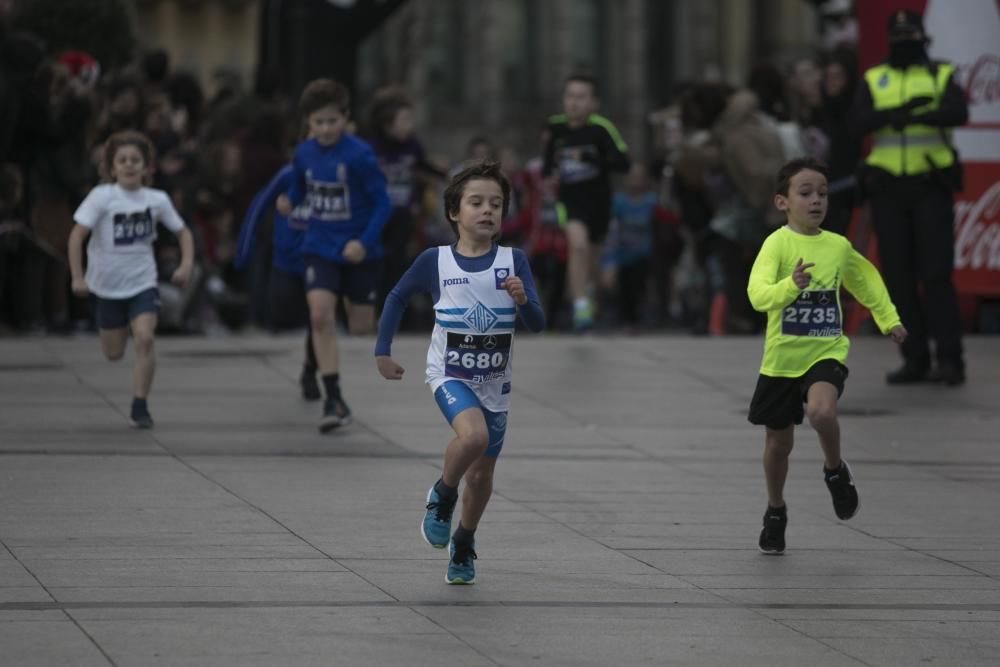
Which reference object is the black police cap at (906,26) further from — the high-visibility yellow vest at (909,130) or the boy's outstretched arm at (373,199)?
the boy's outstretched arm at (373,199)

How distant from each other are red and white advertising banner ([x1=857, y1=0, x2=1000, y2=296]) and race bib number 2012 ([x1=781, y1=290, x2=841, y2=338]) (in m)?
8.57

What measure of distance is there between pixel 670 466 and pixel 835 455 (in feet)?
7.74

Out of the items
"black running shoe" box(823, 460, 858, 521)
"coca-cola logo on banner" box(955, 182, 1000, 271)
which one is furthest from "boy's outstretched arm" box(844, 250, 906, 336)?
"coca-cola logo on banner" box(955, 182, 1000, 271)

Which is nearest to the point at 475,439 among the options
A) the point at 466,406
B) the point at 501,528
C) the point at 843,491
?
the point at 466,406

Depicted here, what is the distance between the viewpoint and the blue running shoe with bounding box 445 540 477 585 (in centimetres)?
834

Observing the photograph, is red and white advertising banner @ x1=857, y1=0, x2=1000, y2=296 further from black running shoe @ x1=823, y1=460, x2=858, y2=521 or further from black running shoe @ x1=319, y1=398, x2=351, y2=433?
black running shoe @ x1=823, y1=460, x2=858, y2=521

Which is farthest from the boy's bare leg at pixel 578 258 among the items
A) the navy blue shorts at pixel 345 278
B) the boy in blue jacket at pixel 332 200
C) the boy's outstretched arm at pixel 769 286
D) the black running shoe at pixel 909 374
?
the boy's outstretched arm at pixel 769 286

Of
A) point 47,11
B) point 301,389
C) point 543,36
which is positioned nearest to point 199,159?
point 47,11

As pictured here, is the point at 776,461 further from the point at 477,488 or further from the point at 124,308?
the point at 124,308

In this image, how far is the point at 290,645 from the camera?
23.4 feet

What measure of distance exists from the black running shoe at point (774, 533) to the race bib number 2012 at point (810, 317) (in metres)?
0.70

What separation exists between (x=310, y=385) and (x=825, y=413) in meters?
5.24

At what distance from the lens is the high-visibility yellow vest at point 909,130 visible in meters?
14.2

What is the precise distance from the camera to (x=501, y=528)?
9.69 m
